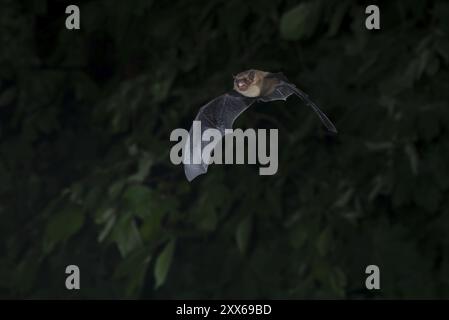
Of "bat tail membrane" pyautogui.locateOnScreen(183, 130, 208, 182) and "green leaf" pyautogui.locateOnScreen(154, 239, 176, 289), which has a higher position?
"bat tail membrane" pyautogui.locateOnScreen(183, 130, 208, 182)

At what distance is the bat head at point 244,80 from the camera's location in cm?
69

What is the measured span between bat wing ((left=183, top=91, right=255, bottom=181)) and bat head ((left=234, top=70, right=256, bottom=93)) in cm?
1

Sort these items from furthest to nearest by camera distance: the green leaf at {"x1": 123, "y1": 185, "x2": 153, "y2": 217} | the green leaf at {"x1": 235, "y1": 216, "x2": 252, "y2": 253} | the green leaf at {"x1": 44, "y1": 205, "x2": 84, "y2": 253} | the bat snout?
1. the green leaf at {"x1": 235, "y1": 216, "x2": 252, "y2": 253}
2. the green leaf at {"x1": 44, "y1": 205, "x2": 84, "y2": 253}
3. the green leaf at {"x1": 123, "y1": 185, "x2": 153, "y2": 217}
4. the bat snout

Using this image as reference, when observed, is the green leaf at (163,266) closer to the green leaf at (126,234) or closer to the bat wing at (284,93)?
the green leaf at (126,234)

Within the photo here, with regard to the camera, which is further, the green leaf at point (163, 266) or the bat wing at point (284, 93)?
the green leaf at point (163, 266)

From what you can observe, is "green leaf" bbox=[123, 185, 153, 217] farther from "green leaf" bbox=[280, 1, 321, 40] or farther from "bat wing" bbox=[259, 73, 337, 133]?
"bat wing" bbox=[259, 73, 337, 133]

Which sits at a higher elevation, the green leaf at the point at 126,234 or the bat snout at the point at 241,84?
the bat snout at the point at 241,84

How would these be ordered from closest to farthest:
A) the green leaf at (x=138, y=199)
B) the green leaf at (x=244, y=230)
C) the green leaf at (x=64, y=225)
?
the green leaf at (x=138, y=199) → the green leaf at (x=64, y=225) → the green leaf at (x=244, y=230)

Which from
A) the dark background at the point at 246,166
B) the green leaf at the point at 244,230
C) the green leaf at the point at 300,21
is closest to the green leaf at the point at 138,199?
the dark background at the point at 246,166

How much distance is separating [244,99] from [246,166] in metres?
1.45

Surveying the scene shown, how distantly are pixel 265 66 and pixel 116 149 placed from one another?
44 cm

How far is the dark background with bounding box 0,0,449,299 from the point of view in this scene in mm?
1907

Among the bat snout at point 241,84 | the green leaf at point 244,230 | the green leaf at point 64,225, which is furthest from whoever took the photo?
the green leaf at point 244,230

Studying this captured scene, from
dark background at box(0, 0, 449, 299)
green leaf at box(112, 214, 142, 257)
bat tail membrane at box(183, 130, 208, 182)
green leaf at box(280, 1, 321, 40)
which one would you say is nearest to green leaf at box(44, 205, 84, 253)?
dark background at box(0, 0, 449, 299)
